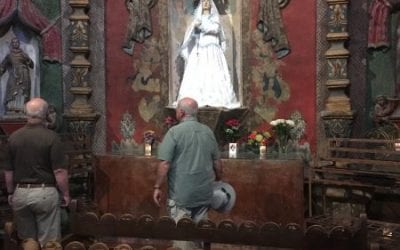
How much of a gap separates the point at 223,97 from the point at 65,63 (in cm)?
293

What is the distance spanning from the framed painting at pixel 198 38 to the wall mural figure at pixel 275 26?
0.46 metres

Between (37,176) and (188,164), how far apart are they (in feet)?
4.28

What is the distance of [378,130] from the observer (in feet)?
27.8

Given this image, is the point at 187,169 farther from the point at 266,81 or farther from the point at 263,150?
the point at 266,81

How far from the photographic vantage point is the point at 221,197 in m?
5.23

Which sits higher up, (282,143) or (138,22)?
(138,22)

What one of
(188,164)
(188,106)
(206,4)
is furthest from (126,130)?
(188,164)

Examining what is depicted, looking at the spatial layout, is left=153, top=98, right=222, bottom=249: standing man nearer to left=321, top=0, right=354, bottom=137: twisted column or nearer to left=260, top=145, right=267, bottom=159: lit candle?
left=260, top=145, right=267, bottom=159: lit candle

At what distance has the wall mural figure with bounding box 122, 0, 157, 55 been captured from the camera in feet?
32.2

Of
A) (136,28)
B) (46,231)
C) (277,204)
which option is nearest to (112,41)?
(136,28)

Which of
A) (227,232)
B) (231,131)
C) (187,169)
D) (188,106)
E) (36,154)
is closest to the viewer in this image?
(227,232)

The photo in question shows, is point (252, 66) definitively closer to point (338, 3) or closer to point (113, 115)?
point (338, 3)

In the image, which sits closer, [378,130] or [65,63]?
[378,130]

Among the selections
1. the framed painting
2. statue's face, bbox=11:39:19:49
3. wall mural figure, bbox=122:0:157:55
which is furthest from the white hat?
statue's face, bbox=11:39:19:49
